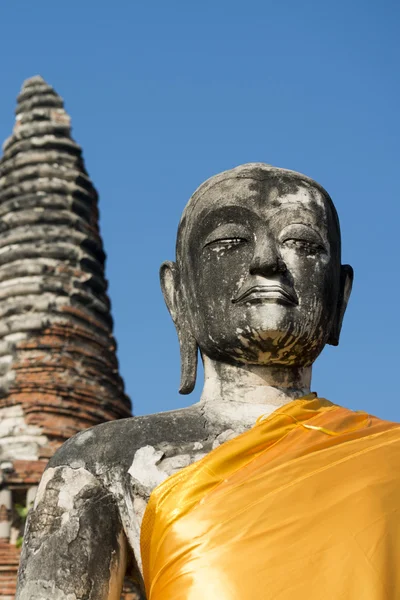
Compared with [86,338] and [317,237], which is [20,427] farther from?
[317,237]

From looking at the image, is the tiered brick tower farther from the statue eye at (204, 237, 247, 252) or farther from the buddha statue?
the statue eye at (204, 237, 247, 252)

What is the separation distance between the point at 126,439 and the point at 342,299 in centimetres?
110

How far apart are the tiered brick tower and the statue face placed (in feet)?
23.4

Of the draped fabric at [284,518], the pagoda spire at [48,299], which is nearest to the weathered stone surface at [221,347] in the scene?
the draped fabric at [284,518]

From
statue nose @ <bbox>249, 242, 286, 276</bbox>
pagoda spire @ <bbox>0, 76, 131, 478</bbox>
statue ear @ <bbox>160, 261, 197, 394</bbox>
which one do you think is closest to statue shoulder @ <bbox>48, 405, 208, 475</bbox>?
statue ear @ <bbox>160, 261, 197, 394</bbox>

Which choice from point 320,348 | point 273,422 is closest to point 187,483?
point 273,422

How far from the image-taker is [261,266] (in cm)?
449

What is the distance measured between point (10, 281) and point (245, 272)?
981 cm

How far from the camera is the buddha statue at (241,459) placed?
12.5 feet

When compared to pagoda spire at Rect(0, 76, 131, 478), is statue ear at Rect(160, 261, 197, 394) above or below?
below

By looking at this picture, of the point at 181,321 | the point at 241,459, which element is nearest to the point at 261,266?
the point at 181,321

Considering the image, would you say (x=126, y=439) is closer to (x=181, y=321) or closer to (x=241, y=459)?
(x=241, y=459)

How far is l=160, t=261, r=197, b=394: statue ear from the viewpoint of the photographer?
4910mm

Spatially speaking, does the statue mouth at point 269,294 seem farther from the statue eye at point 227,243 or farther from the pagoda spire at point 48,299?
the pagoda spire at point 48,299
